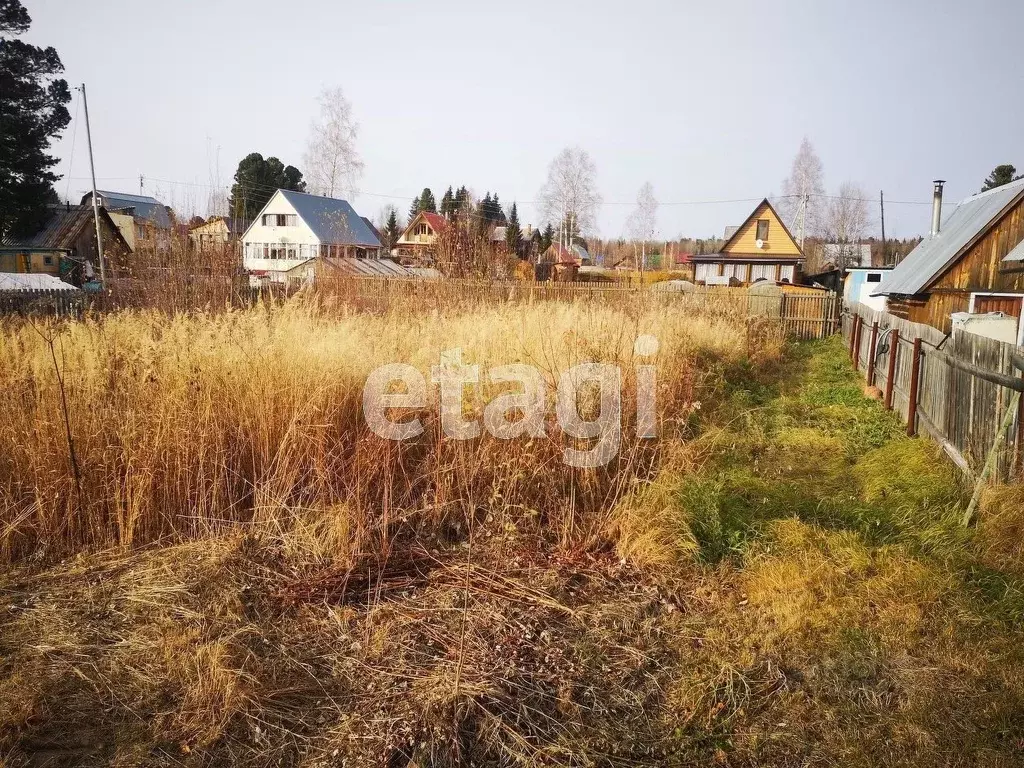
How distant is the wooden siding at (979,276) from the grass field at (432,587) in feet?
33.4

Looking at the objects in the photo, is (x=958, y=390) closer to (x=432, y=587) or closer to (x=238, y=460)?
(x=432, y=587)

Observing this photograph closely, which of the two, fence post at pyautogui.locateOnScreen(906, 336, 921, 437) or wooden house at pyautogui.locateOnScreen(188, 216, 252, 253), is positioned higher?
wooden house at pyautogui.locateOnScreen(188, 216, 252, 253)

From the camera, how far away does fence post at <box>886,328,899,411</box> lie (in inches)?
310

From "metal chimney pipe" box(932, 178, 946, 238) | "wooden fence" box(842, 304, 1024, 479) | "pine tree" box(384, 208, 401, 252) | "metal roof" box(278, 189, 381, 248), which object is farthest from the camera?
"pine tree" box(384, 208, 401, 252)

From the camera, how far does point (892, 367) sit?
26.3ft

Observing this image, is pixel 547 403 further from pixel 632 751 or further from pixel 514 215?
pixel 514 215

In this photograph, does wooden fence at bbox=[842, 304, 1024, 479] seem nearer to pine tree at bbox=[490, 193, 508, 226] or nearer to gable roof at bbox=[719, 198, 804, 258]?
gable roof at bbox=[719, 198, 804, 258]

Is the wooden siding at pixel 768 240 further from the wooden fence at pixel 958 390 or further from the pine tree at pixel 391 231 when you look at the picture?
the wooden fence at pixel 958 390

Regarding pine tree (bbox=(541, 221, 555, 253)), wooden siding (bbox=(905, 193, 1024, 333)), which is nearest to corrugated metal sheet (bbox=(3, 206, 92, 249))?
pine tree (bbox=(541, 221, 555, 253))

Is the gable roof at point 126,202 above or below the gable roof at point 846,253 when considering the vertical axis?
above

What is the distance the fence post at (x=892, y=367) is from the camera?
25.8ft

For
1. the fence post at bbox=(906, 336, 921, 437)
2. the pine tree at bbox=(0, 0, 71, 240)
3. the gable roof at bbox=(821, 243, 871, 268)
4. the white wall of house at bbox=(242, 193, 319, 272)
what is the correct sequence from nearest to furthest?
the fence post at bbox=(906, 336, 921, 437), the pine tree at bbox=(0, 0, 71, 240), the white wall of house at bbox=(242, 193, 319, 272), the gable roof at bbox=(821, 243, 871, 268)

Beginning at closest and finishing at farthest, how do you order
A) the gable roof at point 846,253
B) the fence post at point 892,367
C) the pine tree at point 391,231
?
the fence post at point 892,367
the gable roof at point 846,253
the pine tree at point 391,231

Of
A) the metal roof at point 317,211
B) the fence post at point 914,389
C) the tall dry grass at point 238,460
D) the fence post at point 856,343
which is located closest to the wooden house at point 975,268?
the fence post at point 856,343
